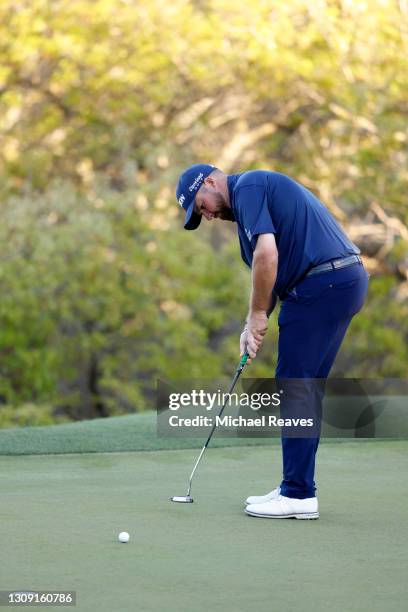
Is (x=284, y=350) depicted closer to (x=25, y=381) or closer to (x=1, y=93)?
(x=25, y=381)

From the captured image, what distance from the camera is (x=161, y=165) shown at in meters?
17.8

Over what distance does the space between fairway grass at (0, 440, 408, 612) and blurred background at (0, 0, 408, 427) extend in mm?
9187

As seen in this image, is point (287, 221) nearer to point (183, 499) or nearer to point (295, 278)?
point (295, 278)

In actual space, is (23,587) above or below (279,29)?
below

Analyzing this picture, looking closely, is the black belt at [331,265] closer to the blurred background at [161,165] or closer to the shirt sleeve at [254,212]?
the shirt sleeve at [254,212]

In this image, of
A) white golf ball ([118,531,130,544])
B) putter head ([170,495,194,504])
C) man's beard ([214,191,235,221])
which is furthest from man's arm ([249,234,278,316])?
white golf ball ([118,531,130,544])

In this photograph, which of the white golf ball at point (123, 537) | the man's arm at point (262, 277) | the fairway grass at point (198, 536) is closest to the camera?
the fairway grass at point (198, 536)

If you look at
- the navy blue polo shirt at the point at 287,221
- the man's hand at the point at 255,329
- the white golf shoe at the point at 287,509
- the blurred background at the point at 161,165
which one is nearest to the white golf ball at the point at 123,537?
the white golf shoe at the point at 287,509

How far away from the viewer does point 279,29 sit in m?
17.8

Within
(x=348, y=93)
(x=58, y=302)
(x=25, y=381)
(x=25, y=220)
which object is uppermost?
(x=348, y=93)

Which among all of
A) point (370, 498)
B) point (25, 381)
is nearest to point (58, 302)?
point (25, 381)

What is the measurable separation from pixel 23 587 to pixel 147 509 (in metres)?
1.48

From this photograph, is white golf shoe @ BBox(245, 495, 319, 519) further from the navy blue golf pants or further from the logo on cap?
the logo on cap

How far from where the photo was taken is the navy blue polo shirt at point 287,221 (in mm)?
4684
